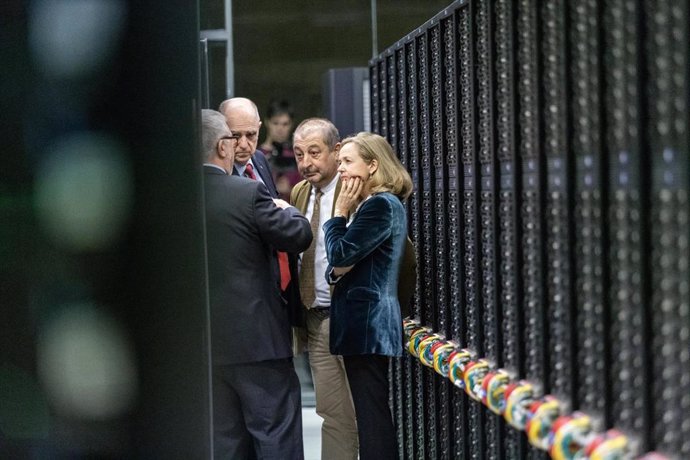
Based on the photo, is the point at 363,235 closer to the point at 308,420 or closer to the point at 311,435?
the point at 311,435

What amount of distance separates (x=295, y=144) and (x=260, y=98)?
9.30 feet

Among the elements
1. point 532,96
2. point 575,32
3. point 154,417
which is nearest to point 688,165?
point 575,32

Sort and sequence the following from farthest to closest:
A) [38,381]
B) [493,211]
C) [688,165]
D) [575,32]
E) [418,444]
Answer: [418,444]
[493,211]
[38,381]
[575,32]
[688,165]

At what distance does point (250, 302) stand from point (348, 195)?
1.63 feet

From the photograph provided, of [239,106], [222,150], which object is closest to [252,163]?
[239,106]

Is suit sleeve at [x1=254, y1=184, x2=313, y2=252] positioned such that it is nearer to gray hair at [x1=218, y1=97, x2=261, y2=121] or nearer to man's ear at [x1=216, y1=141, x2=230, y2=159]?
man's ear at [x1=216, y1=141, x2=230, y2=159]

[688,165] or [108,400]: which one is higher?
[688,165]

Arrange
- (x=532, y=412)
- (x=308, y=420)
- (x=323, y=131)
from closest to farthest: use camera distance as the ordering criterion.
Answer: (x=532, y=412) < (x=323, y=131) < (x=308, y=420)

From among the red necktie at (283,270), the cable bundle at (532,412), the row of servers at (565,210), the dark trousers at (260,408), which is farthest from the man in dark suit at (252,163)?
the cable bundle at (532,412)

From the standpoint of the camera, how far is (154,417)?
2428mm

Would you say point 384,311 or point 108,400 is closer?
point 108,400

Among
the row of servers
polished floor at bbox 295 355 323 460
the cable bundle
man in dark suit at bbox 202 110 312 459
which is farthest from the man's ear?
polished floor at bbox 295 355 323 460

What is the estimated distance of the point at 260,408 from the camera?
13.1ft

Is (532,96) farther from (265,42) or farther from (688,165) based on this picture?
(265,42)
